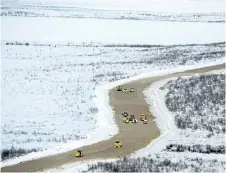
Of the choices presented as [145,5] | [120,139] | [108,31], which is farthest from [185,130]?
[145,5]

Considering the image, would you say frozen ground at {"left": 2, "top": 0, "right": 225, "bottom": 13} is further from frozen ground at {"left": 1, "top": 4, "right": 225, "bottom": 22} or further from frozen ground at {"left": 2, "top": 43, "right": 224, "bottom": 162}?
frozen ground at {"left": 2, "top": 43, "right": 224, "bottom": 162}

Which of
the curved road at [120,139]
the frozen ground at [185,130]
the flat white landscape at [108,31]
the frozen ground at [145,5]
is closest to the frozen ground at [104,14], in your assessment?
the flat white landscape at [108,31]

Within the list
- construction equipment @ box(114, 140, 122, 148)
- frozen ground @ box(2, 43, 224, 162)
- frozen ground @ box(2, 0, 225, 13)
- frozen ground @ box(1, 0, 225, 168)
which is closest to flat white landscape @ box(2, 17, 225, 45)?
frozen ground @ box(1, 0, 225, 168)

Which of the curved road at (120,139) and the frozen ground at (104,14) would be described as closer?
the curved road at (120,139)

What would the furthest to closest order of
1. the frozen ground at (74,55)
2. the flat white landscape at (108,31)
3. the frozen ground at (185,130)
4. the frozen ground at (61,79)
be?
1. the flat white landscape at (108,31)
2. the frozen ground at (74,55)
3. the frozen ground at (61,79)
4. the frozen ground at (185,130)

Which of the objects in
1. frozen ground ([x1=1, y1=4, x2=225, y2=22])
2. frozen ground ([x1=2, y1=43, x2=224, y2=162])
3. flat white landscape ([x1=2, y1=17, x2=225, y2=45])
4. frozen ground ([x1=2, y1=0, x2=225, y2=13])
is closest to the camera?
frozen ground ([x1=2, y1=43, x2=224, y2=162])

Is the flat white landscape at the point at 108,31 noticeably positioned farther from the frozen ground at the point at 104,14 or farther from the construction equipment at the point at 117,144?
the construction equipment at the point at 117,144

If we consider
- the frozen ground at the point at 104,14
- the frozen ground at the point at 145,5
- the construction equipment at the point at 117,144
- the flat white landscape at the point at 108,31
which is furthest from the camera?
the frozen ground at the point at 145,5

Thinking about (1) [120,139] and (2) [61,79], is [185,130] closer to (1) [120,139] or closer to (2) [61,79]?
(1) [120,139]

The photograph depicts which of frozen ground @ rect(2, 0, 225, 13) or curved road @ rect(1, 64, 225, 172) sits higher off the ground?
frozen ground @ rect(2, 0, 225, 13)
